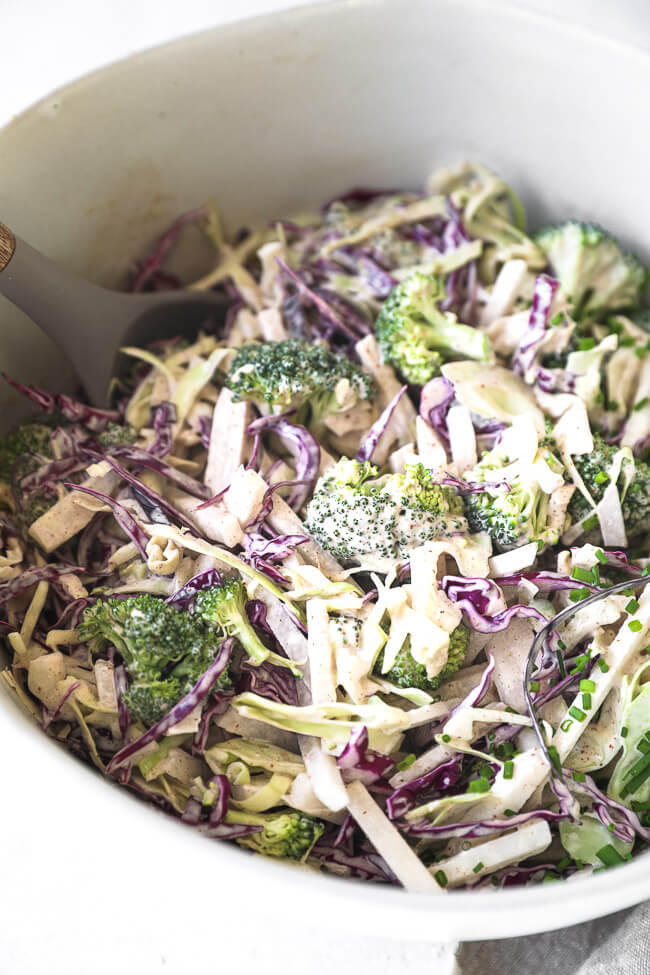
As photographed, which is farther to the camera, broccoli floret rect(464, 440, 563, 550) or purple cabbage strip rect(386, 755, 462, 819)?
broccoli floret rect(464, 440, 563, 550)

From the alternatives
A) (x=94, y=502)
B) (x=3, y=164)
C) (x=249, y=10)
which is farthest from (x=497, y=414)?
(x=249, y=10)

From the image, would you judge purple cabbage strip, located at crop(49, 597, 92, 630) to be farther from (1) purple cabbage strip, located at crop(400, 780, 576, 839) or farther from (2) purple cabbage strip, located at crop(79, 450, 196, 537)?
(1) purple cabbage strip, located at crop(400, 780, 576, 839)

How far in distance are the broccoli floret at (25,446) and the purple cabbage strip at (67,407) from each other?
7 cm

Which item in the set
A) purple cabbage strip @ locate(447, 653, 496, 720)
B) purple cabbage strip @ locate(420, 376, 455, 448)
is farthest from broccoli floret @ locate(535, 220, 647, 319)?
purple cabbage strip @ locate(447, 653, 496, 720)

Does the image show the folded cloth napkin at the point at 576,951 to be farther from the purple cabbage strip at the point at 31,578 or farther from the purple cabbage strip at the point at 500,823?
the purple cabbage strip at the point at 31,578

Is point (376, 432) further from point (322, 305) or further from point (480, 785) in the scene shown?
point (480, 785)

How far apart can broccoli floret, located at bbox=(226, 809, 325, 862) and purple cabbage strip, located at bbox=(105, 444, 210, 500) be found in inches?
26.9

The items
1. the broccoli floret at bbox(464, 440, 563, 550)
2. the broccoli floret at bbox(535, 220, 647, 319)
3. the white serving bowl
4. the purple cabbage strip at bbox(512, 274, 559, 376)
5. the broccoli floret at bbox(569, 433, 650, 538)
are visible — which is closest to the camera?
the broccoli floret at bbox(464, 440, 563, 550)

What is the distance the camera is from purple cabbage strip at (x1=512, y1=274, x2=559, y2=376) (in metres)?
2.05

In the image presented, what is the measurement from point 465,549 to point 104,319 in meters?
1.09

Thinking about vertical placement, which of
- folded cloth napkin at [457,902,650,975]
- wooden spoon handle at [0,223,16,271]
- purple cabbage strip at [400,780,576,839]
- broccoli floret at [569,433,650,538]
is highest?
wooden spoon handle at [0,223,16,271]

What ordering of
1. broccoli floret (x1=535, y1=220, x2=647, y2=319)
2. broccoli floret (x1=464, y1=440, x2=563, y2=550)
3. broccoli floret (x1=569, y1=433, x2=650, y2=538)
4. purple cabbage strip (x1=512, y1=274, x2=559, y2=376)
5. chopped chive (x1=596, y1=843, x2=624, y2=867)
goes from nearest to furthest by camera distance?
chopped chive (x1=596, y1=843, x2=624, y2=867) < broccoli floret (x1=464, y1=440, x2=563, y2=550) < broccoli floret (x1=569, y1=433, x2=650, y2=538) < purple cabbage strip (x1=512, y1=274, x2=559, y2=376) < broccoli floret (x1=535, y1=220, x2=647, y2=319)

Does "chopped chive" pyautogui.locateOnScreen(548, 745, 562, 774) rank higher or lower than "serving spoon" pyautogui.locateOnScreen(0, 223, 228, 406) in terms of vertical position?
lower

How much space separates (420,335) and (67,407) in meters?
0.87
